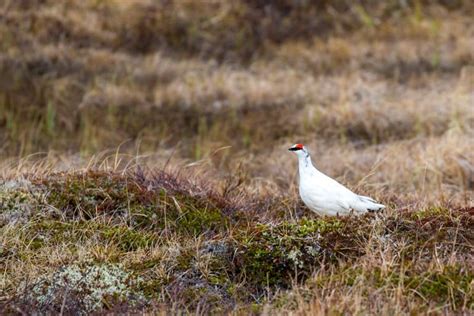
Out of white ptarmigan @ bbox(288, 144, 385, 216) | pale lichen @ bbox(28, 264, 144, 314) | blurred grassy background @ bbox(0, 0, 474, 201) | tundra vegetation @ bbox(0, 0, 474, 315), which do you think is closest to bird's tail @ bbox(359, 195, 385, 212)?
white ptarmigan @ bbox(288, 144, 385, 216)

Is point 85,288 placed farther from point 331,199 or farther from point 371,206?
point 371,206

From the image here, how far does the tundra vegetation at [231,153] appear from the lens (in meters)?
4.65

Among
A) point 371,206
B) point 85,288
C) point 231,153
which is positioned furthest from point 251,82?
point 85,288

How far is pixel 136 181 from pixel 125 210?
0.41 m

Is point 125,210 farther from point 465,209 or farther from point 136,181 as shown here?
point 465,209

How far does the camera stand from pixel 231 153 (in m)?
10.8

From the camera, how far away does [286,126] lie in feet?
37.8

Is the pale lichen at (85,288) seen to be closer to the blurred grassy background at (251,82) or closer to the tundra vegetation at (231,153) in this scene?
the tundra vegetation at (231,153)

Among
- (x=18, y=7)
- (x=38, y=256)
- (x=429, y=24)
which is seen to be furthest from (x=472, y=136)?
(x=18, y=7)

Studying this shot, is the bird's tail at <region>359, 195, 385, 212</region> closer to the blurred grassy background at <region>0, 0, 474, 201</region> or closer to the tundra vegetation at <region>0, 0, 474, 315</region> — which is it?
the tundra vegetation at <region>0, 0, 474, 315</region>

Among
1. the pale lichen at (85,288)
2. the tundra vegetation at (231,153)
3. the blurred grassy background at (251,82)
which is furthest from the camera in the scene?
the blurred grassy background at (251,82)

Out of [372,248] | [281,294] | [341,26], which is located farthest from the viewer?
[341,26]

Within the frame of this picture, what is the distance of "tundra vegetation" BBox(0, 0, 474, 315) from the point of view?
4.65 meters

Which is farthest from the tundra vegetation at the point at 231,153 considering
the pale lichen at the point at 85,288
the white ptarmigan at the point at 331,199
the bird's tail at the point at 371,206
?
the white ptarmigan at the point at 331,199
